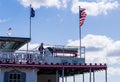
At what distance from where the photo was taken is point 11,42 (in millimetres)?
42250

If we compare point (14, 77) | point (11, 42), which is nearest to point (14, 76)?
point (14, 77)

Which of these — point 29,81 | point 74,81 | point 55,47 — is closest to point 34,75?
point 29,81

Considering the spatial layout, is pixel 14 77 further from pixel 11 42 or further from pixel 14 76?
pixel 11 42

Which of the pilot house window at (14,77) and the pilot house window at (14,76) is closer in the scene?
the pilot house window at (14,76)

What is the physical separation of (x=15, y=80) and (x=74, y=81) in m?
9.57

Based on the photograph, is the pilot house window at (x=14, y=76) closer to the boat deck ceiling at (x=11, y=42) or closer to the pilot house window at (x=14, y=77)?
the pilot house window at (x=14, y=77)

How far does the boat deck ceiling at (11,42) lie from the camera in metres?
40.7

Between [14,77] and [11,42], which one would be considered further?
[11,42]

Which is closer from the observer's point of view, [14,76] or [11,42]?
[14,76]

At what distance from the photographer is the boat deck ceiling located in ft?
134

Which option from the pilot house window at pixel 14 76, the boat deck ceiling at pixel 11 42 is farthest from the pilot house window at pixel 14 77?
the boat deck ceiling at pixel 11 42

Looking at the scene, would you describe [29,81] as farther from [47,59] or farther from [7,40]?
[7,40]

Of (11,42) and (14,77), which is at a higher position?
(11,42)

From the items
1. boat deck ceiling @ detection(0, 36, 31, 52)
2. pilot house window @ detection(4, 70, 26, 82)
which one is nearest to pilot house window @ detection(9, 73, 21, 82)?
pilot house window @ detection(4, 70, 26, 82)
